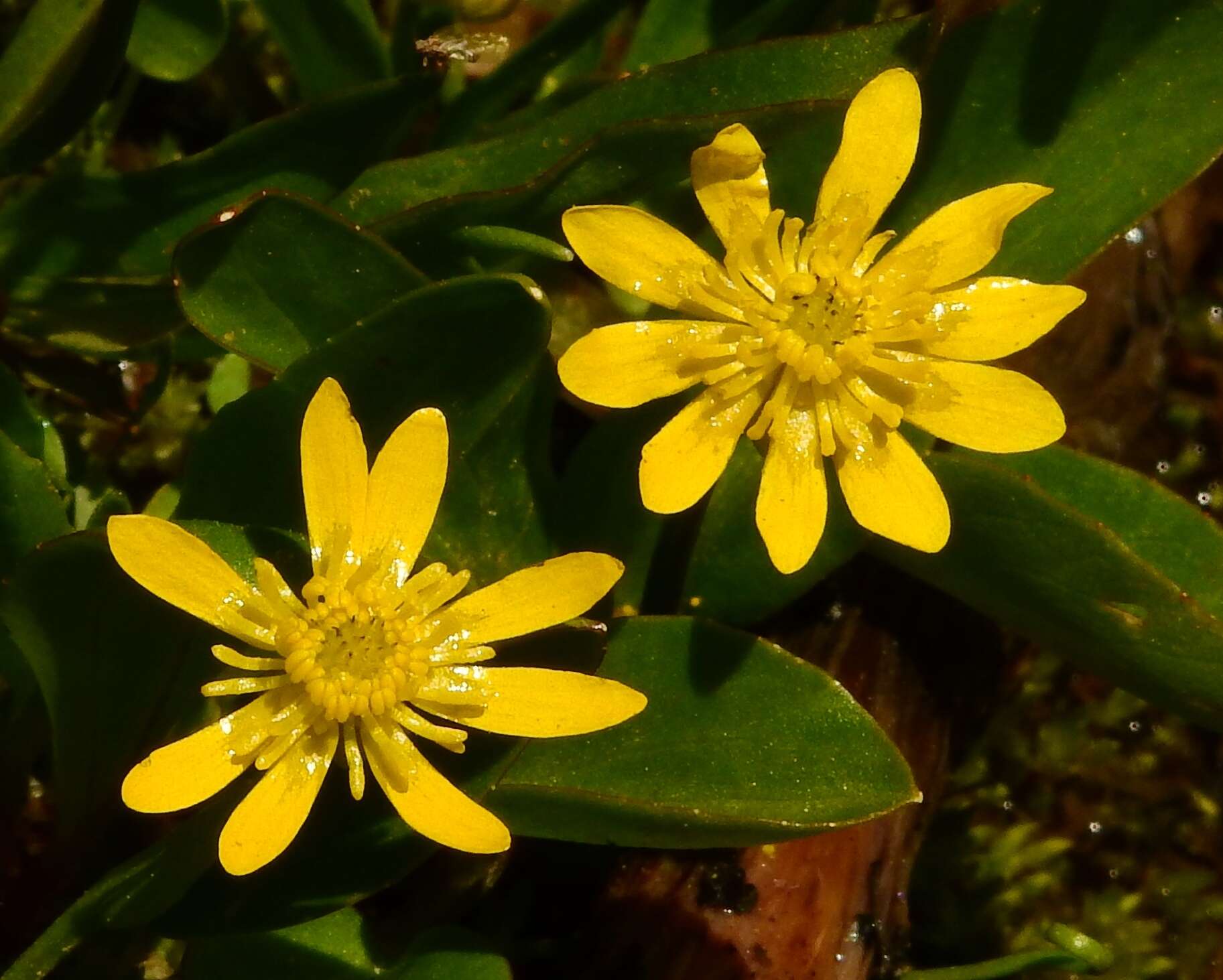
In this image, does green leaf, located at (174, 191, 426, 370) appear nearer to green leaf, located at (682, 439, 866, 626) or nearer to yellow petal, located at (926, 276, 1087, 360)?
green leaf, located at (682, 439, 866, 626)

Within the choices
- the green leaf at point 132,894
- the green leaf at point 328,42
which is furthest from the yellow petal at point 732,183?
the green leaf at point 132,894

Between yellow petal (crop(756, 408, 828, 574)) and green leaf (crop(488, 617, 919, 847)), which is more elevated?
yellow petal (crop(756, 408, 828, 574))

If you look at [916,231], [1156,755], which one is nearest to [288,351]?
[916,231]

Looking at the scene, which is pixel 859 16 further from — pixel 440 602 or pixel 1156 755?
pixel 1156 755

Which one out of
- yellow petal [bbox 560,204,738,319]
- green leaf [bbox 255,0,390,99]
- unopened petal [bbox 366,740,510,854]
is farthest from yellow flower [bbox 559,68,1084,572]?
green leaf [bbox 255,0,390,99]

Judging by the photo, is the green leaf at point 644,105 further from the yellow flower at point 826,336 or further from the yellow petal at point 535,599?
the yellow petal at point 535,599

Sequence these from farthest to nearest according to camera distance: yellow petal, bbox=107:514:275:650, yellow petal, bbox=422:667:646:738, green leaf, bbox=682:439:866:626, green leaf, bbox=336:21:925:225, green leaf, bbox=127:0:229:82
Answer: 1. green leaf, bbox=127:0:229:82
2. green leaf, bbox=682:439:866:626
3. green leaf, bbox=336:21:925:225
4. yellow petal, bbox=422:667:646:738
5. yellow petal, bbox=107:514:275:650

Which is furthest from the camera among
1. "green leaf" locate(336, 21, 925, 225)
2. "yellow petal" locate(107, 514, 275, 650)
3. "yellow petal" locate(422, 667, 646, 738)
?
"green leaf" locate(336, 21, 925, 225)

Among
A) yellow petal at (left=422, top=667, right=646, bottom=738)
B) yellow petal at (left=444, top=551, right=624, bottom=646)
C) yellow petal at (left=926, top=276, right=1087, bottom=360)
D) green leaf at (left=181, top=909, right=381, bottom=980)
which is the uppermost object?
yellow petal at (left=926, top=276, right=1087, bottom=360)
